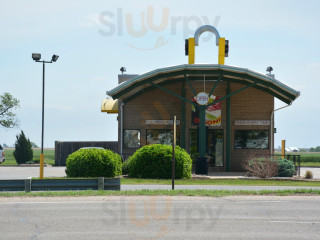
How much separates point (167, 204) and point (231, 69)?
15372mm

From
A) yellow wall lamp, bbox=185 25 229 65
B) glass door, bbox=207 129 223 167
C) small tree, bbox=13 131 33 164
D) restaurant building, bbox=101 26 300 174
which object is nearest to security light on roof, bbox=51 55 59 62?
restaurant building, bbox=101 26 300 174

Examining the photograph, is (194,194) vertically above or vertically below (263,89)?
below

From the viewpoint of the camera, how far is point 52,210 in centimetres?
1248

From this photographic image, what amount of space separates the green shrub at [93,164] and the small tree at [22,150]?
26249mm

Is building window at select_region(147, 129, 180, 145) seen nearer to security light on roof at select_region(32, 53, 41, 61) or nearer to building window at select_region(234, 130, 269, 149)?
building window at select_region(234, 130, 269, 149)

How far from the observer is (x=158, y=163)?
967 inches

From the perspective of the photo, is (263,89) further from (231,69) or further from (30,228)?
(30,228)

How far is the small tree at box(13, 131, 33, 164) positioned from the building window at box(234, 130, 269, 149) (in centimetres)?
2483

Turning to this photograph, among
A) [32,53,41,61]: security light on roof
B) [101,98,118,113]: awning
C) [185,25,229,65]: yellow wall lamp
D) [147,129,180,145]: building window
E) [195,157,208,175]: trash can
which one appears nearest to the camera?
[32,53,41,61]: security light on roof

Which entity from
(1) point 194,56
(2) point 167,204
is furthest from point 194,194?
(1) point 194,56

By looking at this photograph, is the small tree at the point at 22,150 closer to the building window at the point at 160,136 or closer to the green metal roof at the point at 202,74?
the building window at the point at 160,136

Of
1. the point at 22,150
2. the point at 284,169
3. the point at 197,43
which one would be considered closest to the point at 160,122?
the point at 197,43

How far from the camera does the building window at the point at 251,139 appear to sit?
31.8 meters

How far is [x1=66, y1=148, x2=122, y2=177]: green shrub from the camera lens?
24.0m
